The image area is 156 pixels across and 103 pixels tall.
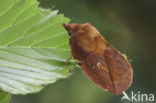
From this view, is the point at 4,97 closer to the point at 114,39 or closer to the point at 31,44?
the point at 31,44

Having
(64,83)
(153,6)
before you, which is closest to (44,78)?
(64,83)

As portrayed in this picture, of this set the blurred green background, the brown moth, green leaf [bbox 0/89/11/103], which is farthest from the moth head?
the blurred green background

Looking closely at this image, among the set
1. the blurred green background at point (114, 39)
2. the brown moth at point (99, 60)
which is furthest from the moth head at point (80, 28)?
the blurred green background at point (114, 39)

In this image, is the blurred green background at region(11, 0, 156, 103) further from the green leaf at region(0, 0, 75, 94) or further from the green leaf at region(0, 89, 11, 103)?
the green leaf at region(0, 89, 11, 103)

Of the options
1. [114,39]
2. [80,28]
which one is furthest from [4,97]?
[114,39]

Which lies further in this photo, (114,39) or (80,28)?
(114,39)

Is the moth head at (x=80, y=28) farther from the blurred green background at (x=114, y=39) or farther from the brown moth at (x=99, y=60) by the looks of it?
the blurred green background at (x=114, y=39)

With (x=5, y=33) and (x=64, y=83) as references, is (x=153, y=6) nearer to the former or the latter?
(x=64, y=83)
